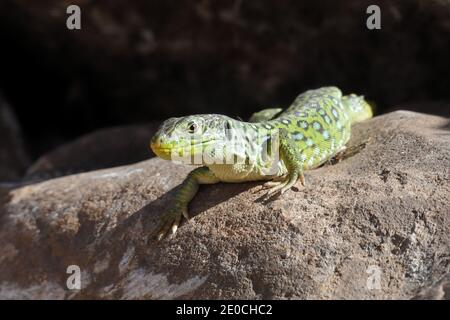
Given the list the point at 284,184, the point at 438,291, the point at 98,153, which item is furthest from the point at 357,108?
the point at 98,153

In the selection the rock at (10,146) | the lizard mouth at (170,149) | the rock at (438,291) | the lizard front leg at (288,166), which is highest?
the lizard mouth at (170,149)

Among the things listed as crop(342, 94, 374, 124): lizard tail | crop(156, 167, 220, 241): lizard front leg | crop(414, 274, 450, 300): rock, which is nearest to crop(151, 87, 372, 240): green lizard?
crop(156, 167, 220, 241): lizard front leg

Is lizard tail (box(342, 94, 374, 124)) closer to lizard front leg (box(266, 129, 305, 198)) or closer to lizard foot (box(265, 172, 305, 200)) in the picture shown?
lizard front leg (box(266, 129, 305, 198))

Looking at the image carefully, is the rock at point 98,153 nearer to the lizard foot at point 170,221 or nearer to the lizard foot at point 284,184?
the lizard foot at point 170,221

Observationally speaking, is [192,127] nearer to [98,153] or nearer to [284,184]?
[284,184]

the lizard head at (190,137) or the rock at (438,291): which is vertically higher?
the lizard head at (190,137)

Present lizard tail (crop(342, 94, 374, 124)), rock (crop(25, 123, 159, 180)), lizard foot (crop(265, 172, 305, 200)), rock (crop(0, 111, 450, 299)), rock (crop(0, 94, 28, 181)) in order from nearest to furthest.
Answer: rock (crop(0, 111, 450, 299))
lizard foot (crop(265, 172, 305, 200))
lizard tail (crop(342, 94, 374, 124))
rock (crop(25, 123, 159, 180))
rock (crop(0, 94, 28, 181))

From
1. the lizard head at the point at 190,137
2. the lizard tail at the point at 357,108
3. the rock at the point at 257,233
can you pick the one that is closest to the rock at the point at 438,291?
the rock at the point at 257,233
